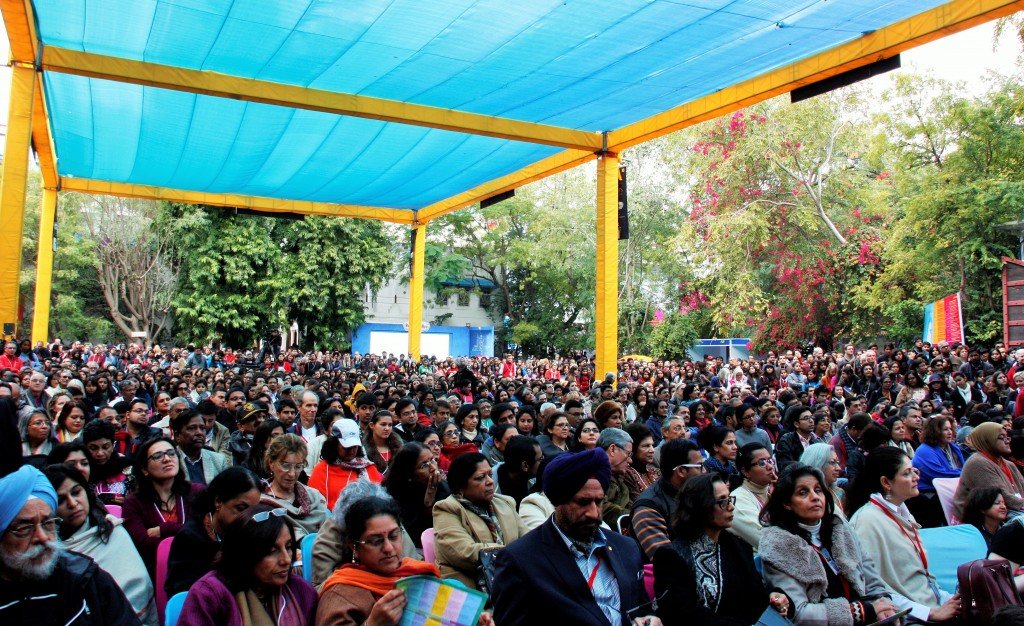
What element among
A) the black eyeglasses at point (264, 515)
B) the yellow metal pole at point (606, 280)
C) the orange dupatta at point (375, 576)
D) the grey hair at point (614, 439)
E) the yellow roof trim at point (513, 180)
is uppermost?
the yellow roof trim at point (513, 180)

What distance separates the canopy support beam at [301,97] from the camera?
9305 mm

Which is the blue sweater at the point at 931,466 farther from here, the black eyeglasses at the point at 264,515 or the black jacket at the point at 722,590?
the black eyeglasses at the point at 264,515

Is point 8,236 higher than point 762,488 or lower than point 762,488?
higher

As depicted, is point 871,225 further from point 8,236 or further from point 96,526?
point 96,526

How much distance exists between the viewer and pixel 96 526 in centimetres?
336

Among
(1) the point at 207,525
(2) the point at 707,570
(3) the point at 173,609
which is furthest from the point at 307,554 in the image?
(2) the point at 707,570

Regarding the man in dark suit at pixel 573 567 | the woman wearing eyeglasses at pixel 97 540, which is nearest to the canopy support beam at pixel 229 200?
the woman wearing eyeglasses at pixel 97 540

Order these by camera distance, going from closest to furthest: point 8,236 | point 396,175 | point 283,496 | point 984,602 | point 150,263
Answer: point 984,602 < point 283,496 < point 8,236 < point 396,175 < point 150,263

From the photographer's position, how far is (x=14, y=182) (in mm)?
9344

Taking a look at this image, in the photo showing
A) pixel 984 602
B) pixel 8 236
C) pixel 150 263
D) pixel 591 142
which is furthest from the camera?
pixel 150 263

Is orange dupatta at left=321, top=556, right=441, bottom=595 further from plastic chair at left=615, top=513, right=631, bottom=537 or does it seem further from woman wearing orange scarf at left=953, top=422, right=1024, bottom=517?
woman wearing orange scarf at left=953, top=422, right=1024, bottom=517

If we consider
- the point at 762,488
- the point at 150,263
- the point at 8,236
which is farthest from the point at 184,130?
the point at 150,263

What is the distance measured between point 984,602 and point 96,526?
3.69 m

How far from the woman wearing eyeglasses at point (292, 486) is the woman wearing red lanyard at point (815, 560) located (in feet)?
7.31
